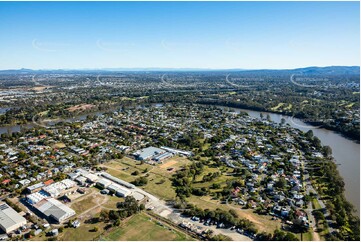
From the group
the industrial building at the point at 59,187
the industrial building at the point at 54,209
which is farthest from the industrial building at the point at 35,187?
the industrial building at the point at 54,209

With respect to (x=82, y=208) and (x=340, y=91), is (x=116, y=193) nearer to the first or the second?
(x=82, y=208)

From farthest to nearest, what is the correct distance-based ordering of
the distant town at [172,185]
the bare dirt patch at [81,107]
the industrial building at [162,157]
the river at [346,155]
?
the bare dirt patch at [81,107] < the industrial building at [162,157] < the river at [346,155] < the distant town at [172,185]

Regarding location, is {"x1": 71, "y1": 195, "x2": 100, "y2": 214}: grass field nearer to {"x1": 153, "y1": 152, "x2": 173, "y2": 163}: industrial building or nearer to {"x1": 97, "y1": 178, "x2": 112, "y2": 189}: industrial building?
{"x1": 97, "y1": 178, "x2": 112, "y2": 189}: industrial building

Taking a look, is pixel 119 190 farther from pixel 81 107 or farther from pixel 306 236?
pixel 81 107

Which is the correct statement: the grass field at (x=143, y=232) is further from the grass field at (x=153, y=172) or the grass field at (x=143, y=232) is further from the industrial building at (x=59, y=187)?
the industrial building at (x=59, y=187)

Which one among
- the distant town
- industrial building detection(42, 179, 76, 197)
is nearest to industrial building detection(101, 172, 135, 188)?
the distant town

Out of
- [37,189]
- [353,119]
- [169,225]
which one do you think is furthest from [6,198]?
[353,119]
